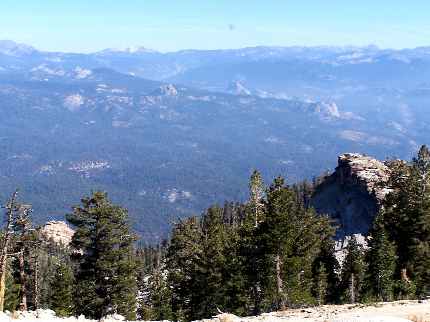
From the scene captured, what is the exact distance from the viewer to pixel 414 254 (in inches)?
2522

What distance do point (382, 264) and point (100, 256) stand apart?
32.6 metres

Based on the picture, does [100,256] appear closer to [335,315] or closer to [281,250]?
[281,250]

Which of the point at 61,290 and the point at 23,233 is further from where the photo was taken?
the point at 61,290

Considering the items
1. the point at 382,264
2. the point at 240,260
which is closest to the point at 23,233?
the point at 240,260

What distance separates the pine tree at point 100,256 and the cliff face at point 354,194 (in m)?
93.3

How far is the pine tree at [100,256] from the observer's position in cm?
5309

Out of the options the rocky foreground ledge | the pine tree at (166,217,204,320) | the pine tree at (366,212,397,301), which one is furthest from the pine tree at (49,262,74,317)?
the rocky foreground ledge

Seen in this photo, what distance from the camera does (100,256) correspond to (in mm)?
53625

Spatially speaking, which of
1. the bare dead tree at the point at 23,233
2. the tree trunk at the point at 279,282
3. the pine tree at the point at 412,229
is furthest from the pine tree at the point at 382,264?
the bare dead tree at the point at 23,233

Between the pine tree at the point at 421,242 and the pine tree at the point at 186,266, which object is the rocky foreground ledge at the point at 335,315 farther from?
the pine tree at the point at 421,242

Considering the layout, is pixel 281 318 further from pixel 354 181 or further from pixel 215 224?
pixel 354 181

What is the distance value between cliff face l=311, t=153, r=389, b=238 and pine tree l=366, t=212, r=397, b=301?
229ft

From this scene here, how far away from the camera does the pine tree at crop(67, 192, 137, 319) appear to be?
53.1m

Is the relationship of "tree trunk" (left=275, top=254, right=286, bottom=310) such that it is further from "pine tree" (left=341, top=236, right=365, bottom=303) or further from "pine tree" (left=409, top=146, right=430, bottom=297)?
"pine tree" (left=341, top=236, right=365, bottom=303)
